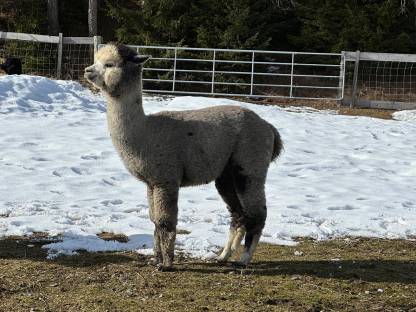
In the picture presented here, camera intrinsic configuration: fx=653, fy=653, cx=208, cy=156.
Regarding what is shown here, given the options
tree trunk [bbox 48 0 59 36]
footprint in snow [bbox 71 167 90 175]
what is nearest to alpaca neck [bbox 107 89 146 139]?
footprint in snow [bbox 71 167 90 175]

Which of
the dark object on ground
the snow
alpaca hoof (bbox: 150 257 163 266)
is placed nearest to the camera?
alpaca hoof (bbox: 150 257 163 266)

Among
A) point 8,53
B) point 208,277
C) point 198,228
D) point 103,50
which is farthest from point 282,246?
point 8,53

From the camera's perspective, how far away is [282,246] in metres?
6.39

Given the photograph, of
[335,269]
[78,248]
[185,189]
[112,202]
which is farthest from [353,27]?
[78,248]

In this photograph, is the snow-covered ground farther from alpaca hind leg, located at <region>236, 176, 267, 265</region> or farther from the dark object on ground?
the dark object on ground

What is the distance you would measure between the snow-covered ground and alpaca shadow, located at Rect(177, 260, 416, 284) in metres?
0.64

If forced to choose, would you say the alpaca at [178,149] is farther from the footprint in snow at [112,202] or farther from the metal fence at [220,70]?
the metal fence at [220,70]

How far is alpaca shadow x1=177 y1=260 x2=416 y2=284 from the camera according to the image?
525 cm

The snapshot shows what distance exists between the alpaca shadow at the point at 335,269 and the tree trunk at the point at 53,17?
21.4m

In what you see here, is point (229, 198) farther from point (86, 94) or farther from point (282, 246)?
point (86, 94)

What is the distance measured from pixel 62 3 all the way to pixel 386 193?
70.3 feet

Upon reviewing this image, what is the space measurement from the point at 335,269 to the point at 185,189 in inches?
141

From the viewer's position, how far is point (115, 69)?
16.9 feet

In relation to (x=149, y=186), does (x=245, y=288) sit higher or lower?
lower
